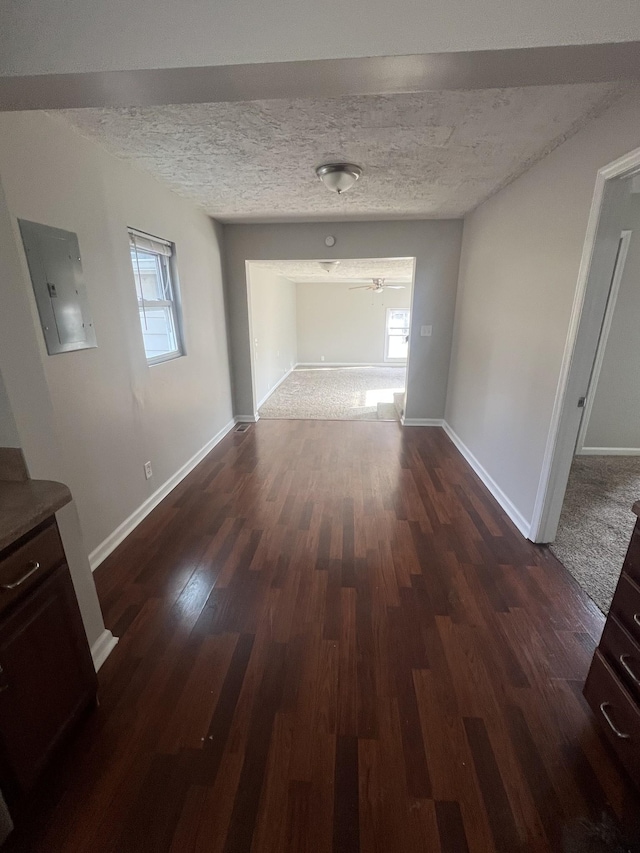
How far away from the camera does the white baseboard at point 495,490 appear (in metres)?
2.46

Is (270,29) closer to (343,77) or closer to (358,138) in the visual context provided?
(343,77)

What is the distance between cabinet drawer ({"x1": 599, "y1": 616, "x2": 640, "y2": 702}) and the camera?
1.13 m

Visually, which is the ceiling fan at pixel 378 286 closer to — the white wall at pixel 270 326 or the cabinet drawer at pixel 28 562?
the white wall at pixel 270 326

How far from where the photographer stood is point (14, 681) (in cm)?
99

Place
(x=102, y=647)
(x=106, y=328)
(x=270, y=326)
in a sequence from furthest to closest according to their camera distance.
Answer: (x=270, y=326)
(x=106, y=328)
(x=102, y=647)

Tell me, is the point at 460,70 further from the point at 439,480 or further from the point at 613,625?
the point at 439,480

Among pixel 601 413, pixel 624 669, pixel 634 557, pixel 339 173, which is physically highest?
pixel 339 173

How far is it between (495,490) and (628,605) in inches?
71.3

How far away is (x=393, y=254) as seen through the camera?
406 cm

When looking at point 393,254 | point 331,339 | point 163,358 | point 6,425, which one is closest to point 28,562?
point 6,425

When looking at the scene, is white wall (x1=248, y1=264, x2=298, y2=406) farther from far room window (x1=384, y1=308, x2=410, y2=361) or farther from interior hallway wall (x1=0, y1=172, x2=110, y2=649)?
interior hallway wall (x1=0, y1=172, x2=110, y2=649)

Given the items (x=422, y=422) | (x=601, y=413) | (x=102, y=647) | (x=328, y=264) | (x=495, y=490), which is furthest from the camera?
(x=328, y=264)

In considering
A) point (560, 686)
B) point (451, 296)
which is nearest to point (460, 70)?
point (560, 686)

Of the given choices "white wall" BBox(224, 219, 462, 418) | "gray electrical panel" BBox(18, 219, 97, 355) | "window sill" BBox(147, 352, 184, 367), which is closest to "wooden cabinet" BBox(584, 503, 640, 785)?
"gray electrical panel" BBox(18, 219, 97, 355)
